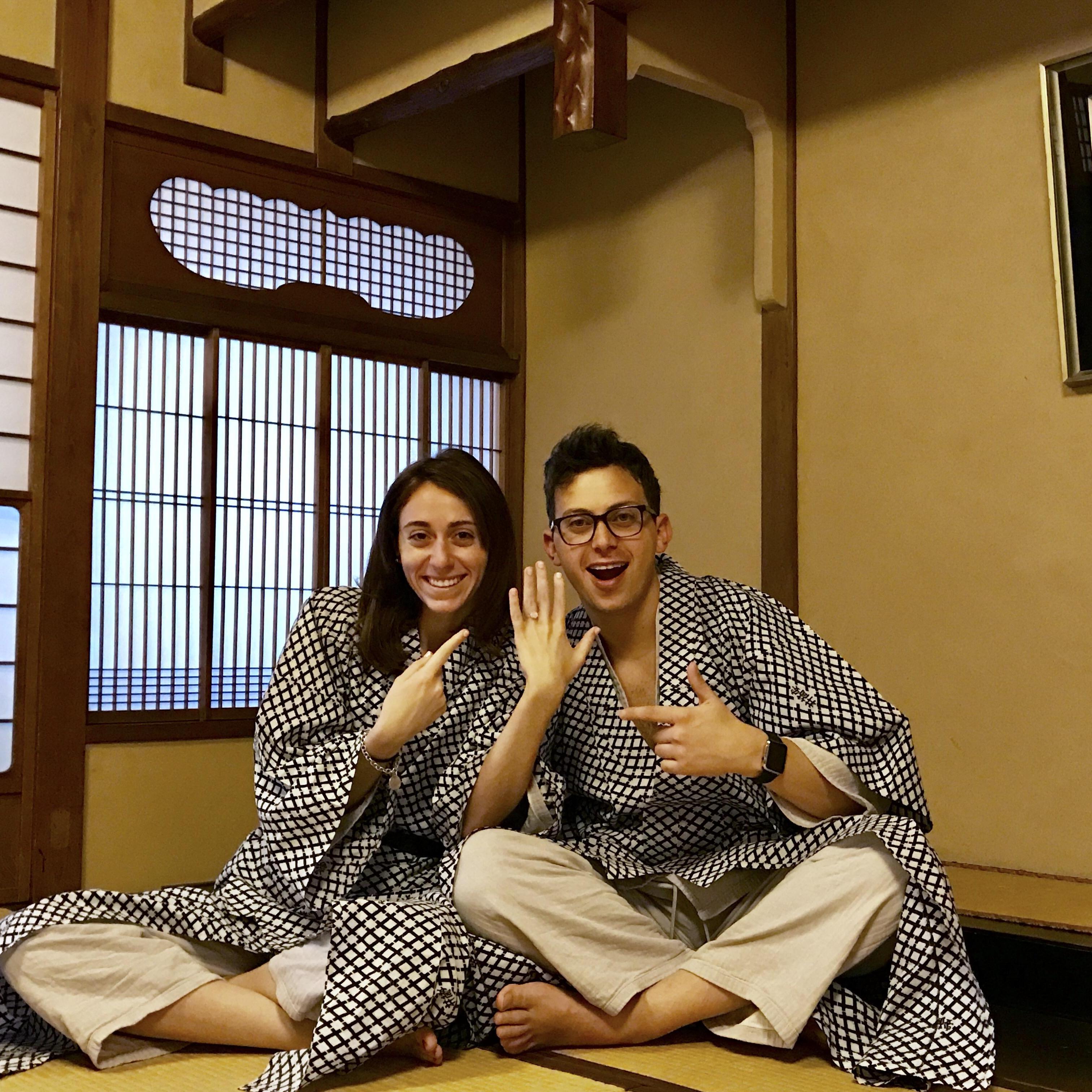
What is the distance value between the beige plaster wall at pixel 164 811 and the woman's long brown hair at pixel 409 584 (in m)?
1.72

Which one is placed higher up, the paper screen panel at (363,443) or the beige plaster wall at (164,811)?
the paper screen panel at (363,443)

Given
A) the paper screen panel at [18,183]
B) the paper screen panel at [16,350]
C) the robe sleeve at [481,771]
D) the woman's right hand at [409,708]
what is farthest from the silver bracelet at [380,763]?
the paper screen panel at [18,183]

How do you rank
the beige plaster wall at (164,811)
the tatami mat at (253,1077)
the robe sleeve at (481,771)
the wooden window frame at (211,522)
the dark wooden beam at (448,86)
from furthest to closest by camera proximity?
the wooden window frame at (211,522)
the beige plaster wall at (164,811)
the dark wooden beam at (448,86)
the robe sleeve at (481,771)
the tatami mat at (253,1077)

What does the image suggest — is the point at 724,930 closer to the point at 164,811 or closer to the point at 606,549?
the point at 606,549

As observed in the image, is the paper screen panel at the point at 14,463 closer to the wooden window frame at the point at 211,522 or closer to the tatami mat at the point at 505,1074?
the wooden window frame at the point at 211,522

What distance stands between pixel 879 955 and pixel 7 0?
11.8 ft

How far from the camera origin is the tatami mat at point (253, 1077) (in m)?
2.17

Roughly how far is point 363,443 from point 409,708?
2.52 m

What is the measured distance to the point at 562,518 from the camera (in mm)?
2670

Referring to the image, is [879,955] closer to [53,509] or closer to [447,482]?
[447,482]

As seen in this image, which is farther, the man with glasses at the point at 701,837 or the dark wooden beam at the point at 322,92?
the dark wooden beam at the point at 322,92

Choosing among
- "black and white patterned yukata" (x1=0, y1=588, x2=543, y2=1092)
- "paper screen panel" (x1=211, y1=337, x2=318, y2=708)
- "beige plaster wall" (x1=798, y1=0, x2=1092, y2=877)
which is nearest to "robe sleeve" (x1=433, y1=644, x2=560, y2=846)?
"black and white patterned yukata" (x1=0, y1=588, x2=543, y2=1092)

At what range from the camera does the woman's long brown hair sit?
8.85ft

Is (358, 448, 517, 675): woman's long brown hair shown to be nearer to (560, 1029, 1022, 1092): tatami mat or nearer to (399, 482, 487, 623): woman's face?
(399, 482, 487, 623): woman's face
